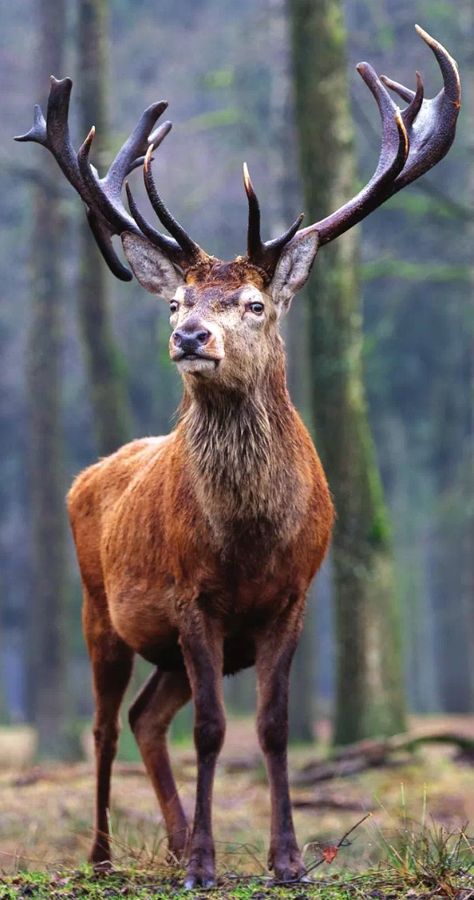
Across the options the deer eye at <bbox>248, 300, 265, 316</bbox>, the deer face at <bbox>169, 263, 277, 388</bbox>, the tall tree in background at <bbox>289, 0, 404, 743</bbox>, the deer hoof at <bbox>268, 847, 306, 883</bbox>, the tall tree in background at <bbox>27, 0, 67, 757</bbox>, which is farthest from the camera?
the tall tree in background at <bbox>27, 0, 67, 757</bbox>

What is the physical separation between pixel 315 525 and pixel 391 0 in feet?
86.1

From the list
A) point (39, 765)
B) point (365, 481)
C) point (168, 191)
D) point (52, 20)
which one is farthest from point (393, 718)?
point (168, 191)

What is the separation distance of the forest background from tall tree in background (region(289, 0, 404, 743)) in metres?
0.02

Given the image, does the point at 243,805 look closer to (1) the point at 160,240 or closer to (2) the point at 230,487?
(2) the point at 230,487

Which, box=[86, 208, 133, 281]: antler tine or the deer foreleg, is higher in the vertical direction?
box=[86, 208, 133, 281]: antler tine

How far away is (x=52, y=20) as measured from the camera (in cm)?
1991

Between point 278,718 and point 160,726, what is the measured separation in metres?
1.70

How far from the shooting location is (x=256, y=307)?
6887 mm

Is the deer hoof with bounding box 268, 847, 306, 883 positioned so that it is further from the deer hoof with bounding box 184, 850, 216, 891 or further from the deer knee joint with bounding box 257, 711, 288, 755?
the deer knee joint with bounding box 257, 711, 288, 755

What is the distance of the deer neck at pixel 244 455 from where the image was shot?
677 cm

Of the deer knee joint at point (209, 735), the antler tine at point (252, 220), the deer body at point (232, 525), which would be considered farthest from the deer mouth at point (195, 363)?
the deer knee joint at point (209, 735)

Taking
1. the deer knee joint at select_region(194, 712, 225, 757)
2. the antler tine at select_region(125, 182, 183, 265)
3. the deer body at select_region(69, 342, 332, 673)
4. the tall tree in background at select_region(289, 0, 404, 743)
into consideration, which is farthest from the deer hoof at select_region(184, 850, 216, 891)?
the tall tree in background at select_region(289, 0, 404, 743)

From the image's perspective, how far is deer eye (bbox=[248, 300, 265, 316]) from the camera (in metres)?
6.86

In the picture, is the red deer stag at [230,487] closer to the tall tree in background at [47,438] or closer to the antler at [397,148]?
the antler at [397,148]
